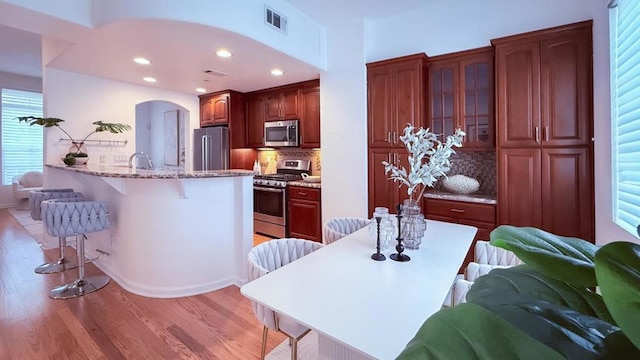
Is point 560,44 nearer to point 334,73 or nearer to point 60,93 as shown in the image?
point 334,73

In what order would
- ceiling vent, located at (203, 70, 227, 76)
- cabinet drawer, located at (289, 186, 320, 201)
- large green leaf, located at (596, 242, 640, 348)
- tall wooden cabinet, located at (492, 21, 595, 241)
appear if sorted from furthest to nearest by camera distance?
cabinet drawer, located at (289, 186, 320, 201) → ceiling vent, located at (203, 70, 227, 76) → tall wooden cabinet, located at (492, 21, 595, 241) → large green leaf, located at (596, 242, 640, 348)

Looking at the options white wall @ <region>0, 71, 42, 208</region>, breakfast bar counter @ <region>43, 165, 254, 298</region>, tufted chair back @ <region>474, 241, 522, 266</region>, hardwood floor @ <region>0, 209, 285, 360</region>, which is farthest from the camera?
white wall @ <region>0, 71, 42, 208</region>

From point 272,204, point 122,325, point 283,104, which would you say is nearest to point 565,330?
point 122,325

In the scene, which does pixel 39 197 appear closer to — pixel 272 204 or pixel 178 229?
pixel 178 229

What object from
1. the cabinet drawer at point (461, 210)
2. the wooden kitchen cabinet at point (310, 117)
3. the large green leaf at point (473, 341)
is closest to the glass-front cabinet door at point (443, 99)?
the cabinet drawer at point (461, 210)

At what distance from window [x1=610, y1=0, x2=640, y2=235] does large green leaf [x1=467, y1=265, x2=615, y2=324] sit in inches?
62.1

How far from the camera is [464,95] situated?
3.01 meters

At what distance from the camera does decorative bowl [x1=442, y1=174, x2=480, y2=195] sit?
3.06m

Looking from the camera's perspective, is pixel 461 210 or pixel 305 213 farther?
pixel 305 213

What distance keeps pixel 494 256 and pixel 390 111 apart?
6.34 ft

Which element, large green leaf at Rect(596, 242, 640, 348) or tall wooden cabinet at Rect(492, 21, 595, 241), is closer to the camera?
large green leaf at Rect(596, 242, 640, 348)

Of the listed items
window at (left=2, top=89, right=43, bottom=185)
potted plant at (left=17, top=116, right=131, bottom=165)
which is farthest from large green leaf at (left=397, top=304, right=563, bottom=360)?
window at (left=2, top=89, right=43, bottom=185)

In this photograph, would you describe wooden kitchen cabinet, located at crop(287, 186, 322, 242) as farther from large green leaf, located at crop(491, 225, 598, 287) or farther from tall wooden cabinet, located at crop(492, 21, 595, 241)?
large green leaf, located at crop(491, 225, 598, 287)

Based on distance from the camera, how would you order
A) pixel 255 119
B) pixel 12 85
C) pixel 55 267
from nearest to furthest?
1. pixel 55 267
2. pixel 255 119
3. pixel 12 85
